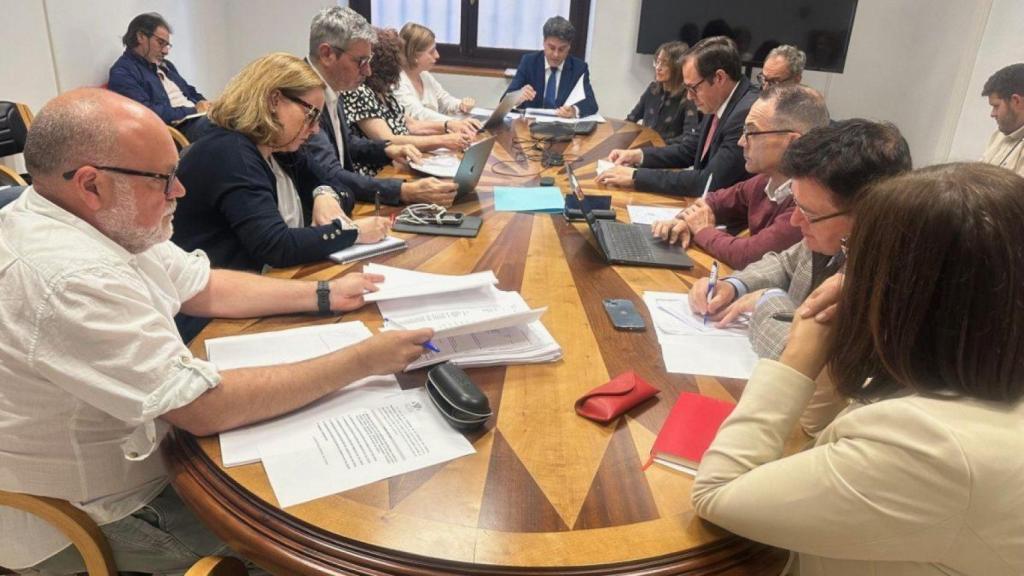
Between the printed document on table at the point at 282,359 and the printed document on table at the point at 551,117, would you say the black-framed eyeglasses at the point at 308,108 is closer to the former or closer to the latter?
the printed document on table at the point at 282,359

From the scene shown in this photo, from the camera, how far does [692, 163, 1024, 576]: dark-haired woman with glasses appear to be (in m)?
0.71

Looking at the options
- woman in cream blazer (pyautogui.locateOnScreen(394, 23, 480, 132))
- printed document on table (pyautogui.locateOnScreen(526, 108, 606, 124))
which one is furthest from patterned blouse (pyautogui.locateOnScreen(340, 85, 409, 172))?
printed document on table (pyautogui.locateOnScreen(526, 108, 606, 124))

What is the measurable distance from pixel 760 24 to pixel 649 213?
3.61 m

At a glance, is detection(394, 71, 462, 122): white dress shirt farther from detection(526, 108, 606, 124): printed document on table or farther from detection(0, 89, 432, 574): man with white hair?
detection(0, 89, 432, 574): man with white hair

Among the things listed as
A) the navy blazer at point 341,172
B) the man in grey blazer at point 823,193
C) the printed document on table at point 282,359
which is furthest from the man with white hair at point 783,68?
the printed document on table at point 282,359

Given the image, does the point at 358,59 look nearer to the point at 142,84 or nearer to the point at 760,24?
the point at 142,84

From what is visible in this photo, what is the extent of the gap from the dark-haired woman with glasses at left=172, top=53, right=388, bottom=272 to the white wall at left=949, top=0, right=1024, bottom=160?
4166 millimetres

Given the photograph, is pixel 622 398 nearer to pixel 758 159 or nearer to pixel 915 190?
pixel 915 190

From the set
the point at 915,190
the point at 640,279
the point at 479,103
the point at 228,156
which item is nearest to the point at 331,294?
the point at 228,156

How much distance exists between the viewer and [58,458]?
1030 mm

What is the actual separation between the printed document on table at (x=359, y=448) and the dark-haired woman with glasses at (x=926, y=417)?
1.32ft

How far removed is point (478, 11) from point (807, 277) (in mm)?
4947

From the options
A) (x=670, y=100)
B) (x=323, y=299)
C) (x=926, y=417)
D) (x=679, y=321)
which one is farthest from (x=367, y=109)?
(x=926, y=417)

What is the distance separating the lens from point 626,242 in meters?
1.93
